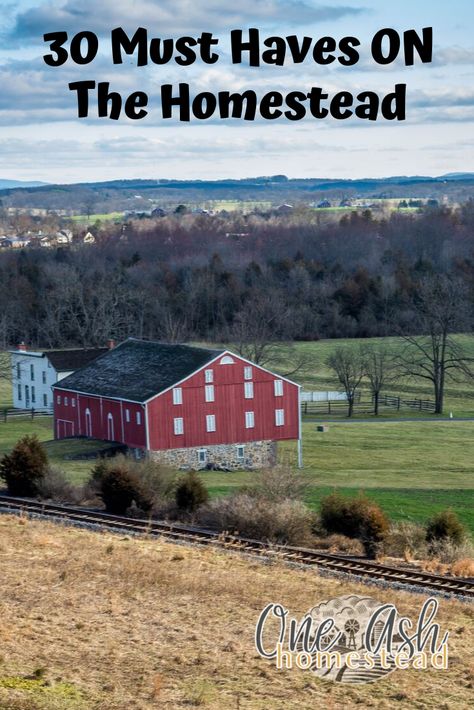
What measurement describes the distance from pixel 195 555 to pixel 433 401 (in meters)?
51.0

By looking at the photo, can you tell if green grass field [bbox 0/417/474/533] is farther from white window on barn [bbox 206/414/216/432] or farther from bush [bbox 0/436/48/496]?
bush [bbox 0/436/48/496]

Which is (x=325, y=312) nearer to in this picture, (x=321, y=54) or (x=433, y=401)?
(x=433, y=401)

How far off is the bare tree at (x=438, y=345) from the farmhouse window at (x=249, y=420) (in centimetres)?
1899

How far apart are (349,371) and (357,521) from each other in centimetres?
4530

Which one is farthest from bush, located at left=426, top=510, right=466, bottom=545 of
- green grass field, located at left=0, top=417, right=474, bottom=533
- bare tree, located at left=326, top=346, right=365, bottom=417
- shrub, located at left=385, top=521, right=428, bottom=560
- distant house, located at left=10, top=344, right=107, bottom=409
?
distant house, located at left=10, top=344, right=107, bottom=409

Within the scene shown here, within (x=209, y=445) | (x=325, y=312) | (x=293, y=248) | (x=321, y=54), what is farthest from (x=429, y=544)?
(x=293, y=248)

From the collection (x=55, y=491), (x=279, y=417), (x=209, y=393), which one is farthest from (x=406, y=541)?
(x=279, y=417)

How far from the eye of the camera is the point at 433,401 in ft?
242

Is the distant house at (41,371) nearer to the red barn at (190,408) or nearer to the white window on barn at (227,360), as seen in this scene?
the red barn at (190,408)

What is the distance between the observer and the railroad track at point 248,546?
23281mm

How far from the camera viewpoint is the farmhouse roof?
6724 cm

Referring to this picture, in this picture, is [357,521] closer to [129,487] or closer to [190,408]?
[129,487]

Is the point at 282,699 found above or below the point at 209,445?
above

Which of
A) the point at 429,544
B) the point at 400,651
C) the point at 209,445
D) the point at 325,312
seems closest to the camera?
the point at 400,651
